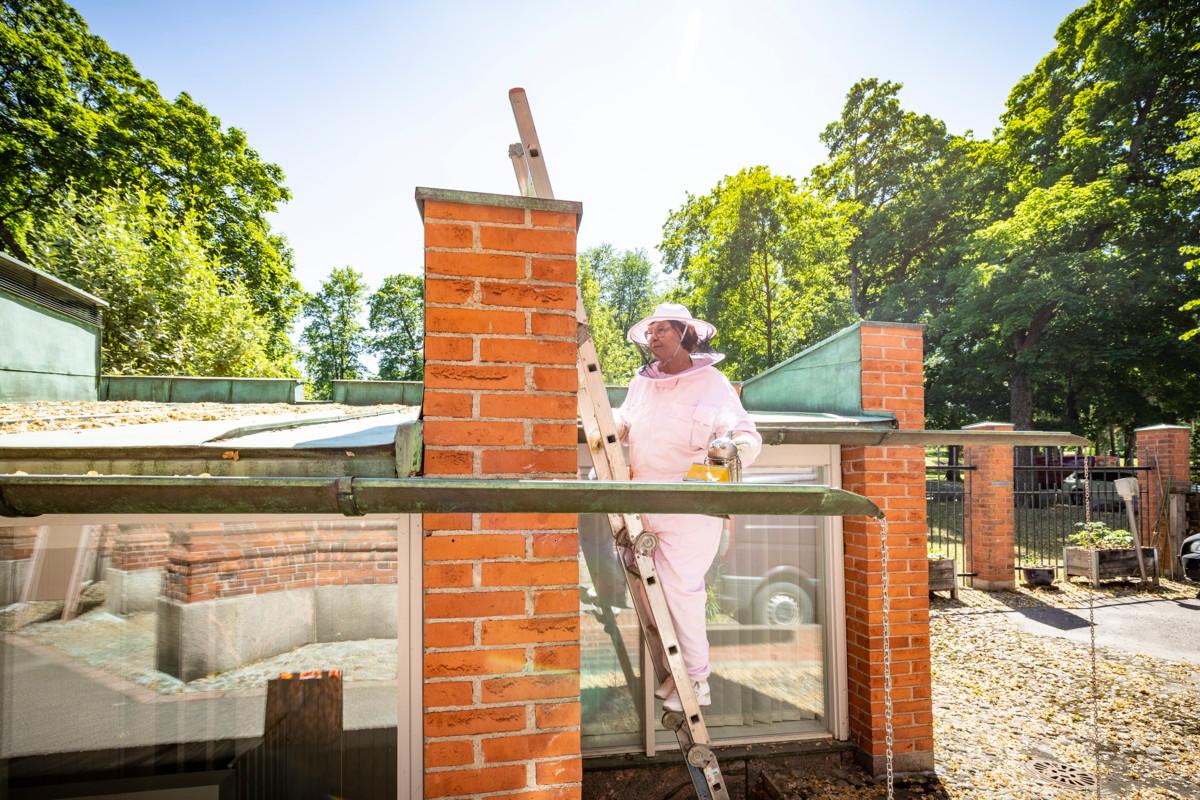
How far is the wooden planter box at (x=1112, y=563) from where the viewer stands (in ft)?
30.1

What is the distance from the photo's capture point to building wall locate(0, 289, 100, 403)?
4133mm

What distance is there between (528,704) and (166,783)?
1645 mm

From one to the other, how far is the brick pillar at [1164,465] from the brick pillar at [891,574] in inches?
381

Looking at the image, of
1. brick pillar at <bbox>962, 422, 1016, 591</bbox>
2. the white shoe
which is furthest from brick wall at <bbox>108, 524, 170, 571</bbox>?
brick pillar at <bbox>962, 422, 1016, 591</bbox>

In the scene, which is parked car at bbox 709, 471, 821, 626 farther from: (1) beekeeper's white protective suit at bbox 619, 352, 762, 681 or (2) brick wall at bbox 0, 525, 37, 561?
(2) brick wall at bbox 0, 525, 37, 561

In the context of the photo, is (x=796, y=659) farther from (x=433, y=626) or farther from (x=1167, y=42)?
(x=1167, y=42)

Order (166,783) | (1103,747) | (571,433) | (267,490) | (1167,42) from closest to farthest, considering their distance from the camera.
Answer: (267,490) < (571,433) < (166,783) < (1103,747) < (1167,42)

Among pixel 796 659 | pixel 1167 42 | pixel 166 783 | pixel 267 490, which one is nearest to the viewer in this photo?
pixel 267 490

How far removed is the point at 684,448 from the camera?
2.72 m

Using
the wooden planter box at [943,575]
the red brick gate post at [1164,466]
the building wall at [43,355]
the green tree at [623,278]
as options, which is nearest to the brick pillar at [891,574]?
the wooden planter box at [943,575]

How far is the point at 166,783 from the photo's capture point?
2244 mm

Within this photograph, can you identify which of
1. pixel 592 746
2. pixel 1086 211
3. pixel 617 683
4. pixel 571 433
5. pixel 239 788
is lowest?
pixel 592 746

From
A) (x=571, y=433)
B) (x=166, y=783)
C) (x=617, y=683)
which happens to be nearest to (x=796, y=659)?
(x=617, y=683)

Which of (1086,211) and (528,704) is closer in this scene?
(528,704)
